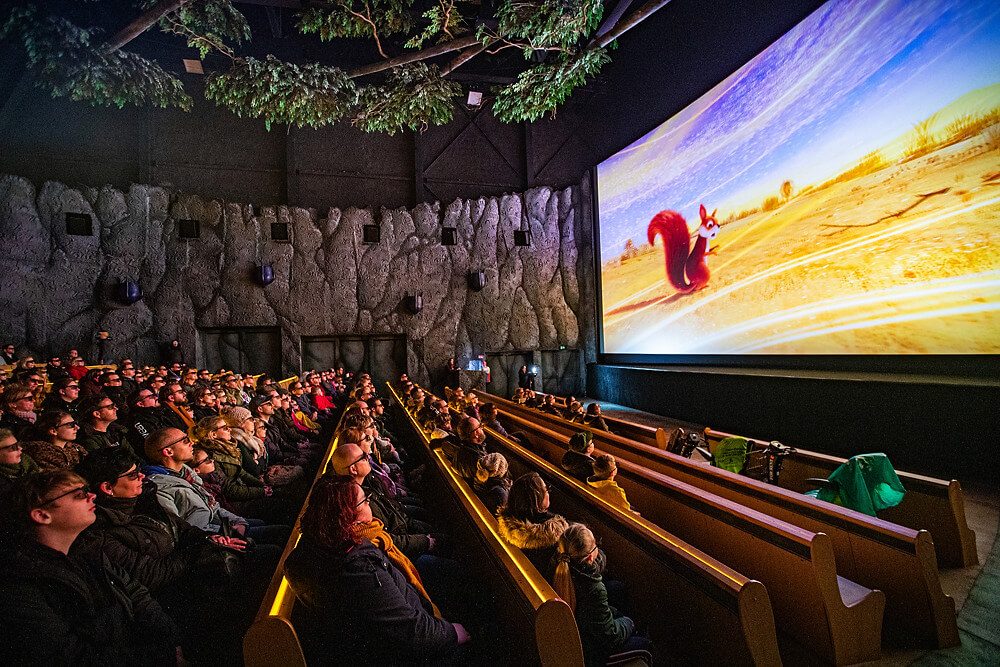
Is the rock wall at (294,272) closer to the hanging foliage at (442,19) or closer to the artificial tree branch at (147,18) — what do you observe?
the artificial tree branch at (147,18)

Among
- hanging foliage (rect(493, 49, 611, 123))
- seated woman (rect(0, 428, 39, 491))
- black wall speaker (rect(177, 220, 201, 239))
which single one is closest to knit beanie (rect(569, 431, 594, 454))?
seated woman (rect(0, 428, 39, 491))

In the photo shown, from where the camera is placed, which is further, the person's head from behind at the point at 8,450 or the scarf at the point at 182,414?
the scarf at the point at 182,414

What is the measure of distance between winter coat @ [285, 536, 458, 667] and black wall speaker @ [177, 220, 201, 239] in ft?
37.8

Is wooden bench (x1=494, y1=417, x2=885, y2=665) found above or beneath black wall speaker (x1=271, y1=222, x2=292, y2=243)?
beneath

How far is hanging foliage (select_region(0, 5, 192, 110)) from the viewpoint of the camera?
810 centimetres

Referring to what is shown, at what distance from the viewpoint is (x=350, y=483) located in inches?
65.8

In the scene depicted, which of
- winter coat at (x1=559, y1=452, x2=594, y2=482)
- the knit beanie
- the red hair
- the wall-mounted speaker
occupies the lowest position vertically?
winter coat at (x1=559, y1=452, x2=594, y2=482)

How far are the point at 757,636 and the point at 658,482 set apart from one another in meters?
1.25

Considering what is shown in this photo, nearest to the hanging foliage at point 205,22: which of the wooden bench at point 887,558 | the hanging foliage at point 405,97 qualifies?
the hanging foliage at point 405,97

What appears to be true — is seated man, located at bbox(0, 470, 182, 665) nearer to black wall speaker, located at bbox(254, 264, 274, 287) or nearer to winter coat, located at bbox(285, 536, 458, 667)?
winter coat, located at bbox(285, 536, 458, 667)

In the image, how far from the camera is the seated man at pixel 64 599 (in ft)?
4.35

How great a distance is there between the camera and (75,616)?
1.47 metres

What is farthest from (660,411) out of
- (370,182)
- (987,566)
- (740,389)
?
(370,182)

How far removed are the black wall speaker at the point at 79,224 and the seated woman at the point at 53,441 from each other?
9768mm
